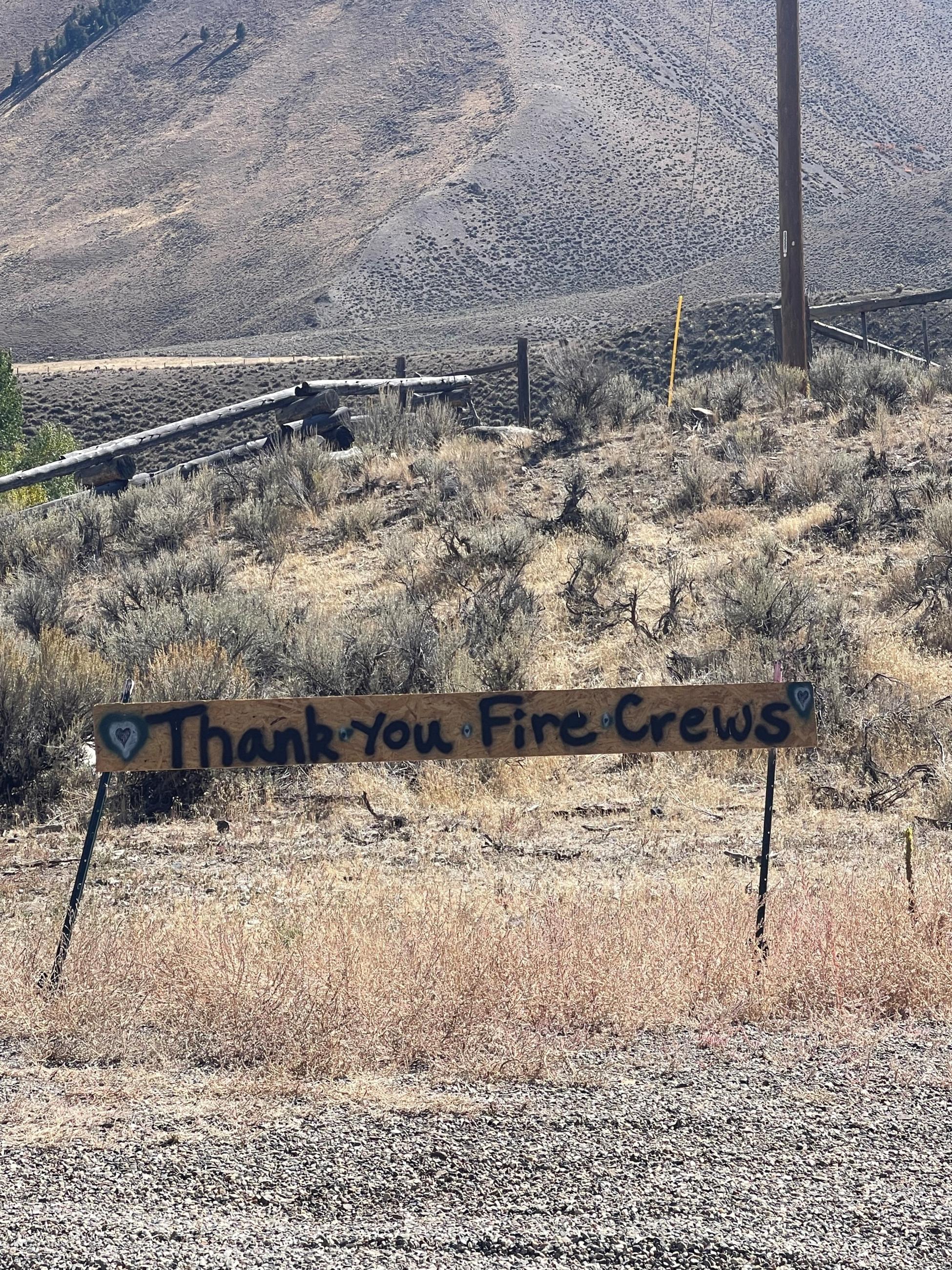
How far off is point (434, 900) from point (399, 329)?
55013mm

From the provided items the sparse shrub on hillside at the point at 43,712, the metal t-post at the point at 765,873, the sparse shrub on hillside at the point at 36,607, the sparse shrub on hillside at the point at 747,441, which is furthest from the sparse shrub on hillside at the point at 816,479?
the metal t-post at the point at 765,873

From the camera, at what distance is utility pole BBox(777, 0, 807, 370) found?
19938 mm

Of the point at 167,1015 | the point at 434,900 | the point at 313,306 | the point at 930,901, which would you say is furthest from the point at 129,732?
the point at 313,306

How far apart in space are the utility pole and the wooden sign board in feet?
49.2

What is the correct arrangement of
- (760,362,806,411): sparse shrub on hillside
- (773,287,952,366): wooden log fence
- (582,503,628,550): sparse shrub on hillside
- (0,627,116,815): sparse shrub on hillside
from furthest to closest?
(773,287,952,366): wooden log fence
(760,362,806,411): sparse shrub on hillside
(582,503,628,550): sparse shrub on hillside
(0,627,116,815): sparse shrub on hillside

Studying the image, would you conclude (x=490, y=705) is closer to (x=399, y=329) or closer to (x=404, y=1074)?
(x=404, y=1074)

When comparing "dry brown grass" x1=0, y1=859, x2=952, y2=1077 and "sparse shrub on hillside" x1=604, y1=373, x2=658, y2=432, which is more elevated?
"dry brown grass" x1=0, y1=859, x2=952, y2=1077

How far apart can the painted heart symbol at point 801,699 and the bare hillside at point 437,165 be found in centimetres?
4667

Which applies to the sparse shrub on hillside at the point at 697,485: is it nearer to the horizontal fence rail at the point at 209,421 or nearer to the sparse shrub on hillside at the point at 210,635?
the sparse shrub on hillside at the point at 210,635

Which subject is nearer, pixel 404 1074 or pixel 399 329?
pixel 404 1074

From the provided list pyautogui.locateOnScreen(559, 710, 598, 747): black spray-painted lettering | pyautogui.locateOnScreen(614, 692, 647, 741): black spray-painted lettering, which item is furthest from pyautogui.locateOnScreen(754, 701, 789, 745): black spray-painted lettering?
pyautogui.locateOnScreen(559, 710, 598, 747): black spray-painted lettering

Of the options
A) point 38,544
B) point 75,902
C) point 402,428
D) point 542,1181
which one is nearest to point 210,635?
point 75,902

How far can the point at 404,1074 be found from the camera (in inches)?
190

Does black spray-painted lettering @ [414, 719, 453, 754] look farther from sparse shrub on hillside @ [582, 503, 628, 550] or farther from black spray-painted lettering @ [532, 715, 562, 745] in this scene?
sparse shrub on hillside @ [582, 503, 628, 550]
